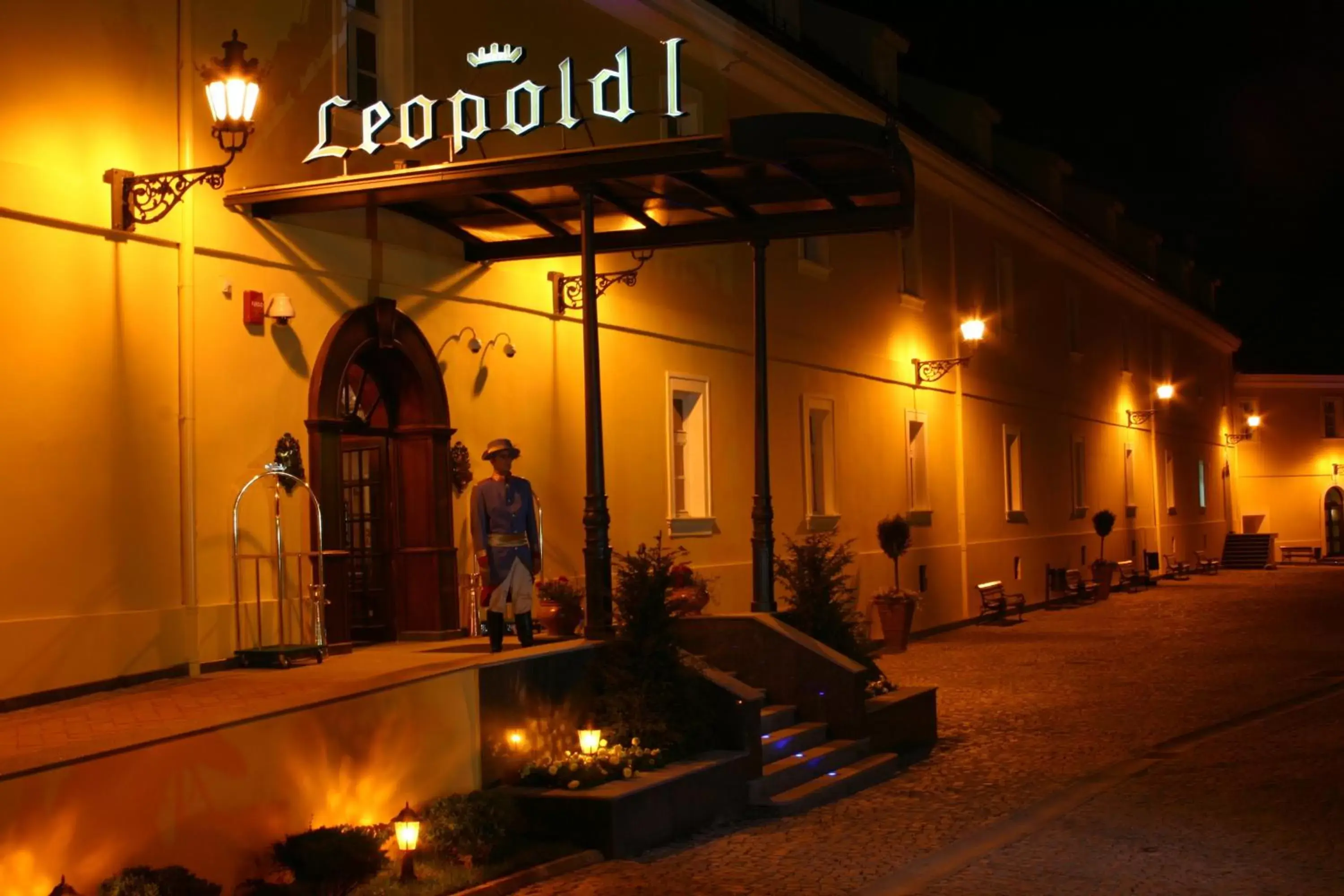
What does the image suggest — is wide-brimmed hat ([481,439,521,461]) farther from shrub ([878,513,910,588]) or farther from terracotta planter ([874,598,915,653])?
shrub ([878,513,910,588])

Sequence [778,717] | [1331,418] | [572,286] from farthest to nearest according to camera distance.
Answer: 1. [1331,418]
2. [572,286]
3. [778,717]

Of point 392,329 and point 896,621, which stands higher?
point 392,329

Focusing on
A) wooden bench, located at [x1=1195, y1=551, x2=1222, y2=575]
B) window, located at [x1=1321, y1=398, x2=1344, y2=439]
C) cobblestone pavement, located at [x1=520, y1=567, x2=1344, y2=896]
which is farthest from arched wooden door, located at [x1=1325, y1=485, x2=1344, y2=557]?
cobblestone pavement, located at [x1=520, y1=567, x2=1344, y2=896]

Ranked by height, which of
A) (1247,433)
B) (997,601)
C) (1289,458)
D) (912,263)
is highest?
(912,263)

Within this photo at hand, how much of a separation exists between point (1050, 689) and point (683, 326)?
572cm

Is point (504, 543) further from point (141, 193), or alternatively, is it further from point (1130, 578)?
point (1130, 578)

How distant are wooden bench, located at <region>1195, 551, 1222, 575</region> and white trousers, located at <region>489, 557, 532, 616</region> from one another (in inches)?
1481

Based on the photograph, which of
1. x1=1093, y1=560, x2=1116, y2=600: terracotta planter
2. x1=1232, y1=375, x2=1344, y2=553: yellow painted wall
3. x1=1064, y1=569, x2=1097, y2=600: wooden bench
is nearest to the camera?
x1=1064, y1=569, x2=1097, y2=600: wooden bench

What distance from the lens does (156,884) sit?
704 cm

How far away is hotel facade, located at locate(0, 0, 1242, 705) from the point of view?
421 inches

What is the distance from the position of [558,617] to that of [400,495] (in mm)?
1978

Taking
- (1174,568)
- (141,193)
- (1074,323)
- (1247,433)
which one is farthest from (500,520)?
(1247,433)

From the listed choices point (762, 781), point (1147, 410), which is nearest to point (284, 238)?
point (762, 781)

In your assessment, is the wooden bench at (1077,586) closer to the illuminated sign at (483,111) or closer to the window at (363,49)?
the window at (363,49)
